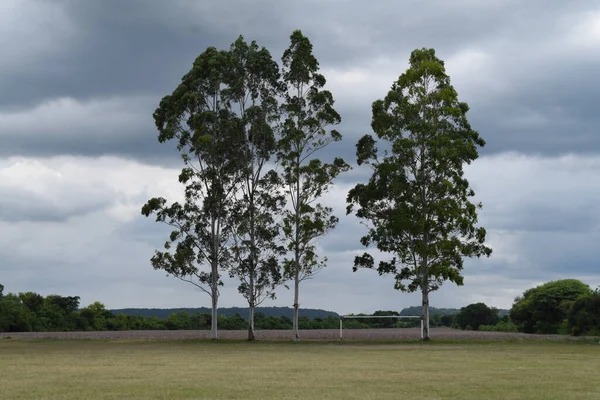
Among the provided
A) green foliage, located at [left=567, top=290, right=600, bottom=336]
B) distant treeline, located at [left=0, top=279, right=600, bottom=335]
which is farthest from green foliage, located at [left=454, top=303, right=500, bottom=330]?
green foliage, located at [left=567, top=290, right=600, bottom=336]

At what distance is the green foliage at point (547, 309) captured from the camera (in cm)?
7112

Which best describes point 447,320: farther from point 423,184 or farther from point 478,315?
point 423,184

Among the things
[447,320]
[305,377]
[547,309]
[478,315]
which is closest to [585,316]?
[547,309]

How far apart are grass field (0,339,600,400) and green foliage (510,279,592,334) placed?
3922 centimetres

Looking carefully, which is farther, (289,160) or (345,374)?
(289,160)

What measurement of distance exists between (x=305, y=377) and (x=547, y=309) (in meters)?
54.4

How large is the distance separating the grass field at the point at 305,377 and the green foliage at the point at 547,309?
39221mm

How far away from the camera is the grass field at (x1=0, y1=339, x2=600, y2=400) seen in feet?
60.2

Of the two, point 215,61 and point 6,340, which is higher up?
point 215,61

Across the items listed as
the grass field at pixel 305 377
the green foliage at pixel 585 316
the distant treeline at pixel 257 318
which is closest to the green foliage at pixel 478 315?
the distant treeline at pixel 257 318

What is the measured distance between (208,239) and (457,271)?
17.6 metres

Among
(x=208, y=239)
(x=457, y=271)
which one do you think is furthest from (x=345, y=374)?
(x=208, y=239)

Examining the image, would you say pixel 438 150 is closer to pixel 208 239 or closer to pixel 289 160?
pixel 289 160

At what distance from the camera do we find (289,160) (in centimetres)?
5572
